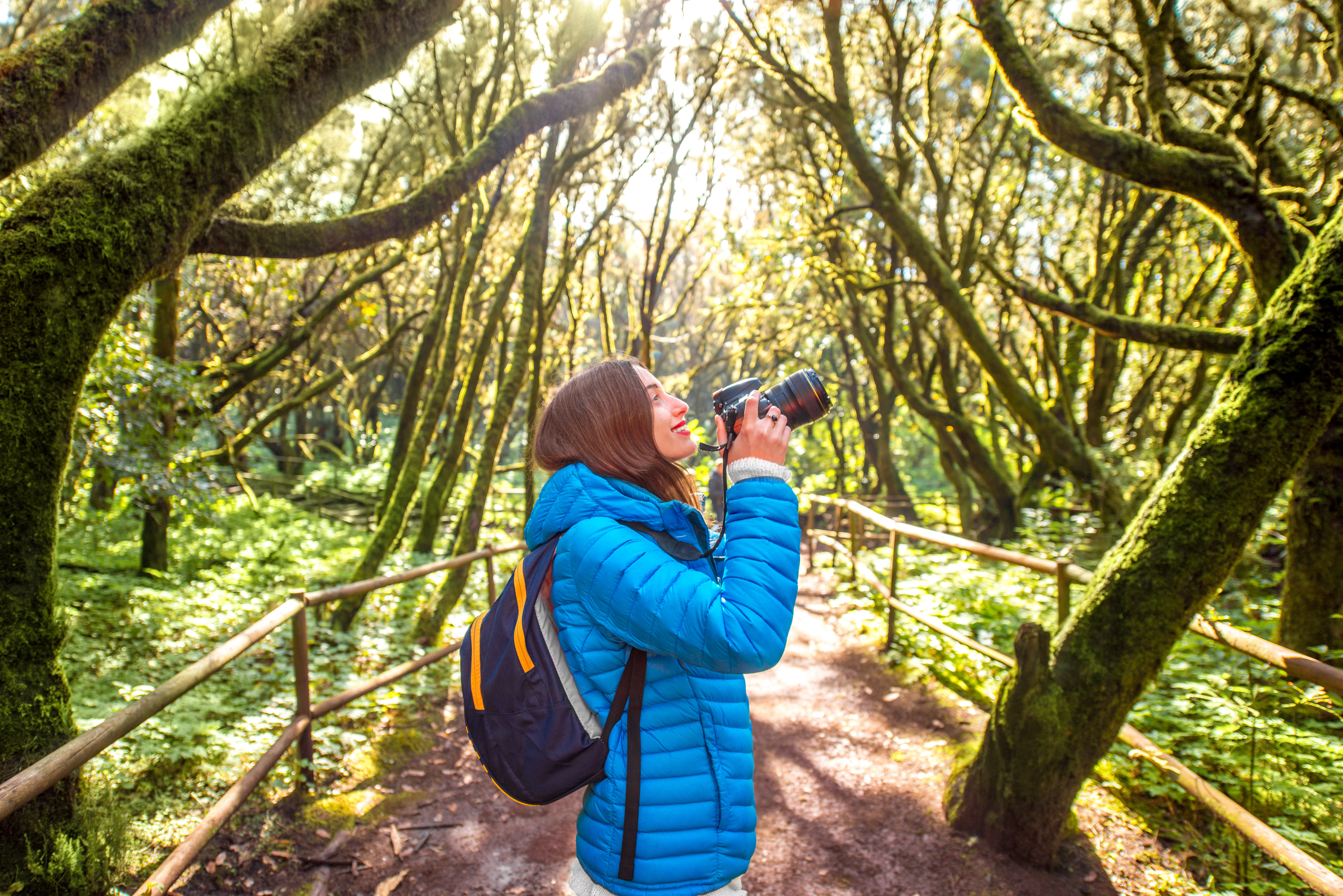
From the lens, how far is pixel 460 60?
9.29 meters

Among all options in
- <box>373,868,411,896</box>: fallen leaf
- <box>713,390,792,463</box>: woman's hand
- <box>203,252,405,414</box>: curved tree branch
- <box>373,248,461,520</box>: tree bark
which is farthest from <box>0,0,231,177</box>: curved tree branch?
<box>203,252,405,414</box>: curved tree branch

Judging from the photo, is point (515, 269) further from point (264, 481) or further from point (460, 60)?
point (264, 481)

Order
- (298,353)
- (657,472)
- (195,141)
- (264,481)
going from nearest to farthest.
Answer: (657,472), (195,141), (264,481), (298,353)

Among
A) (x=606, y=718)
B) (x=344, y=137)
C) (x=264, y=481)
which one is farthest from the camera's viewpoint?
(x=264, y=481)

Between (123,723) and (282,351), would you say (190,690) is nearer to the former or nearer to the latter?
(123,723)

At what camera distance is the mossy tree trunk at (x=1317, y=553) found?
11.9 feet

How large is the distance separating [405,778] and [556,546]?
3.28 meters

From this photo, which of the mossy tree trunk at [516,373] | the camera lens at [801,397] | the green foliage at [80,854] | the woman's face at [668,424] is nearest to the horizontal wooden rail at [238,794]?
the green foliage at [80,854]

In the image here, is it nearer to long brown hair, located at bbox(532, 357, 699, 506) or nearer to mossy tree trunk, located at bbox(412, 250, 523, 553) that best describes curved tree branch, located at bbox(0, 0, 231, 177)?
long brown hair, located at bbox(532, 357, 699, 506)

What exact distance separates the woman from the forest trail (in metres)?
1.94

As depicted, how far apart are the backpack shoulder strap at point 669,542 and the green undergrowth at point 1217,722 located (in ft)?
7.83

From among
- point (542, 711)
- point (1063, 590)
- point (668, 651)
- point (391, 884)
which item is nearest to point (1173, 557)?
point (1063, 590)

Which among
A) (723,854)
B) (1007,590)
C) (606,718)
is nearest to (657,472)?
(606,718)

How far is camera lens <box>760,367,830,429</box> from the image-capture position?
179 cm
